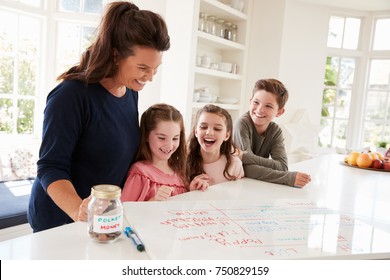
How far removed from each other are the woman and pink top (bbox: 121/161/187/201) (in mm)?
46

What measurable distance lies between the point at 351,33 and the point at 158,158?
463 cm

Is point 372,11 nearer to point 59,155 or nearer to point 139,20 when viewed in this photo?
point 139,20

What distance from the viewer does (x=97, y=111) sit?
1153 millimetres

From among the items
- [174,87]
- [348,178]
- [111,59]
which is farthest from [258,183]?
[174,87]

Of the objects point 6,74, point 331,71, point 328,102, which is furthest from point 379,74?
point 6,74

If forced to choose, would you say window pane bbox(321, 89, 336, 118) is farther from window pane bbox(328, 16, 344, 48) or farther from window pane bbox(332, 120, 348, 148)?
window pane bbox(328, 16, 344, 48)

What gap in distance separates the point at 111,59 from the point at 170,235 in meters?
0.62

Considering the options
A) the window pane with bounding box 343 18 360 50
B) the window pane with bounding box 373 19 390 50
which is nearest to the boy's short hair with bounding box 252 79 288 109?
the window pane with bounding box 343 18 360 50

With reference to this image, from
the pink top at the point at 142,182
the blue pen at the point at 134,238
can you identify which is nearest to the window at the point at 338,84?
the pink top at the point at 142,182

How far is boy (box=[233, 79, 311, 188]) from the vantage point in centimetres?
173

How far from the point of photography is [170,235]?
80 centimetres

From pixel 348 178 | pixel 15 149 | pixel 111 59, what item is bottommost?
pixel 15 149

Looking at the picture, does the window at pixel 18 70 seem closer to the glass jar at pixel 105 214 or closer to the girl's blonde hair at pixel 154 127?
the girl's blonde hair at pixel 154 127

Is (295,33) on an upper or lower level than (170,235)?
upper
